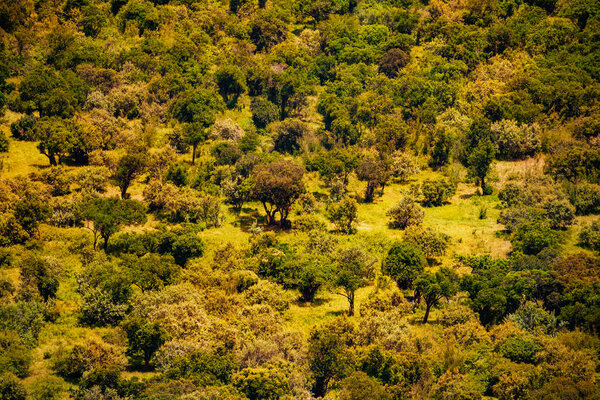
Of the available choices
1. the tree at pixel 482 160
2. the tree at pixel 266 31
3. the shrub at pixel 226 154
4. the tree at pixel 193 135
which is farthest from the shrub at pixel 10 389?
the tree at pixel 266 31

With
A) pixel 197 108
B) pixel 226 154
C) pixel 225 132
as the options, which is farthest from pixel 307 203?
pixel 197 108

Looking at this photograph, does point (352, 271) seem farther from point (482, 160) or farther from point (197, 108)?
point (197, 108)

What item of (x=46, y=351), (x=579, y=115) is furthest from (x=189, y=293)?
(x=579, y=115)

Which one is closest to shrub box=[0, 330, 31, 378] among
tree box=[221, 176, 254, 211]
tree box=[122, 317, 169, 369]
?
tree box=[122, 317, 169, 369]

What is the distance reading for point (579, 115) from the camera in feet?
333

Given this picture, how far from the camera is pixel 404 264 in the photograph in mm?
74375

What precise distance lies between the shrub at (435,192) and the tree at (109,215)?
112 feet

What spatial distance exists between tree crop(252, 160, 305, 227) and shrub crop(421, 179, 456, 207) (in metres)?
16.5

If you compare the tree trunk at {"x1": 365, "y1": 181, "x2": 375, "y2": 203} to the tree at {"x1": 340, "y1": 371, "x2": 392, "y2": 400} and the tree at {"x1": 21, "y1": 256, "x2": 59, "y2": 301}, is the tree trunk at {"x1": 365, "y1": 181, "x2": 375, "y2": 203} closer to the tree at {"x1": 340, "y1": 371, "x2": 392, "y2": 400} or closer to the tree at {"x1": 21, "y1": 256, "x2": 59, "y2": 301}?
the tree at {"x1": 340, "y1": 371, "x2": 392, "y2": 400}

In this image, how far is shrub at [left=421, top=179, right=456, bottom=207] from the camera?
298 feet

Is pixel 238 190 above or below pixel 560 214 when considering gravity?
below

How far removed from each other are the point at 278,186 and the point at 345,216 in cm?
841

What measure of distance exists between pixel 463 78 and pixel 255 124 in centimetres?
3299

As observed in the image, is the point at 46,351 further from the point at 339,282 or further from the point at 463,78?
the point at 463,78
